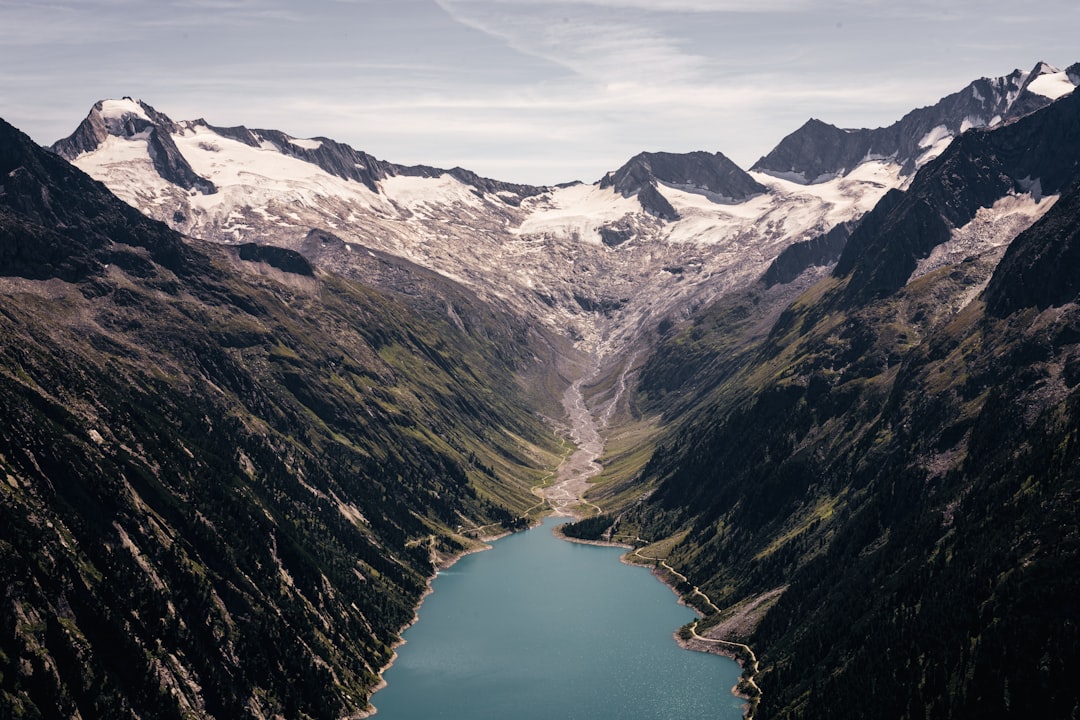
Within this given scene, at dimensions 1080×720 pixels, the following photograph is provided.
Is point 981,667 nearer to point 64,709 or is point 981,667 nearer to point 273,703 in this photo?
point 273,703

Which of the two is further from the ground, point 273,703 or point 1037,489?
point 1037,489

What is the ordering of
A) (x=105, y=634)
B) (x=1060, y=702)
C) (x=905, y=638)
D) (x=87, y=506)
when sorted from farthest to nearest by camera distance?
(x=87, y=506)
(x=905, y=638)
(x=105, y=634)
(x=1060, y=702)

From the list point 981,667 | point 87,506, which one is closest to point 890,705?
point 981,667

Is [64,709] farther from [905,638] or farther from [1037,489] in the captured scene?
[1037,489]

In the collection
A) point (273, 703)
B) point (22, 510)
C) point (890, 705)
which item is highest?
point (22, 510)

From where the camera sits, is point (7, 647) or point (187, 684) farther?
point (187, 684)

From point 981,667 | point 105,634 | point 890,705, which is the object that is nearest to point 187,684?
point 105,634

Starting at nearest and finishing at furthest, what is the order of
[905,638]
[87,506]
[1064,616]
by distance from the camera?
[1064,616] → [905,638] → [87,506]

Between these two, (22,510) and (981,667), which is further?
(22,510)

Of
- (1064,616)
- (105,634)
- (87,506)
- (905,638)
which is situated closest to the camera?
(1064,616)

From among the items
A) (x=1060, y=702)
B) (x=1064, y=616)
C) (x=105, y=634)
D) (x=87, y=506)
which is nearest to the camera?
(x=1060, y=702)
